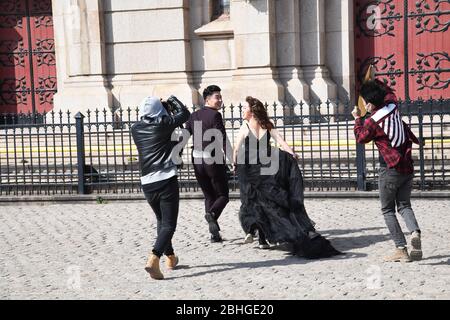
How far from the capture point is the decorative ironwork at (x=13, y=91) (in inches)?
757

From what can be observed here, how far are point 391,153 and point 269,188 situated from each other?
1.51m

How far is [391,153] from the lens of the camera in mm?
8297

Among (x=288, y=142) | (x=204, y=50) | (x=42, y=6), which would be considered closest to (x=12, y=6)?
(x=42, y=6)

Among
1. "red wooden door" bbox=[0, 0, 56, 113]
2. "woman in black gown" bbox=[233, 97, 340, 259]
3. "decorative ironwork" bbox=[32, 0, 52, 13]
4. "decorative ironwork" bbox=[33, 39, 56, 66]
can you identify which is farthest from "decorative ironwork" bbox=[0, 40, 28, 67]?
"woman in black gown" bbox=[233, 97, 340, 259]

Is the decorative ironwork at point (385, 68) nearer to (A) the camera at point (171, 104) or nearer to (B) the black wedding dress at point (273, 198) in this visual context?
(B) the black wedding dress at point (273, 198)

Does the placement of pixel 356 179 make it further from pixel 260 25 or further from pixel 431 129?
pixel 260 25

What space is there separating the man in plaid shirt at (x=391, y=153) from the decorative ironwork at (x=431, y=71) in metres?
8.31

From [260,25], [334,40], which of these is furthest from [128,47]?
[334,40]

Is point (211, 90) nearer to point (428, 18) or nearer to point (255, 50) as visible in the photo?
point (255, 50)

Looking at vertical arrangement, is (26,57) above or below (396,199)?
above

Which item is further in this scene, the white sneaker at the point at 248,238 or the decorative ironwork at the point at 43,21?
the decorative ironwork at the point at 43,21

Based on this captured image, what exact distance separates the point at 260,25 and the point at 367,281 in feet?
30.1

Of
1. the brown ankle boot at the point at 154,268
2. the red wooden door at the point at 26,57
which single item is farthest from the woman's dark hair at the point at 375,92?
the red wooden door at the point at 26,57

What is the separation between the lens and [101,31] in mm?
17172
